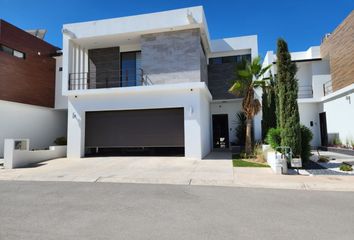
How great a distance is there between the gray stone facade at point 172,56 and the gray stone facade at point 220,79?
211 inches

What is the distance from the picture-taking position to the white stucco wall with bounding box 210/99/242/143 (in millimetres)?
18650

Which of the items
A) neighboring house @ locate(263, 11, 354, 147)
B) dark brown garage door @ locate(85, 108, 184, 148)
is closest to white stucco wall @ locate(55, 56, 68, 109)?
dark brown garage door @ locate(85, 108, 184, 148)

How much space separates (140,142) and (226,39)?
10291mm

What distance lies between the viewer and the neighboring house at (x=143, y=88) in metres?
12.6

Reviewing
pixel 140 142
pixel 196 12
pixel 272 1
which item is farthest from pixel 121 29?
pixel 272 1

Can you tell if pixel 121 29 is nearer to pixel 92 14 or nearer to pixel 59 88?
pixel 92 14

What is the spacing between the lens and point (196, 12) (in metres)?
12.6

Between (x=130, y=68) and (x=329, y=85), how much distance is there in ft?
46.1

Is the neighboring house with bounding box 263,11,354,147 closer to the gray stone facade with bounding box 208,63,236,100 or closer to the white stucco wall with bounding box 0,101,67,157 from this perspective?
the gray stone facade with bounding box 208,63,236,100

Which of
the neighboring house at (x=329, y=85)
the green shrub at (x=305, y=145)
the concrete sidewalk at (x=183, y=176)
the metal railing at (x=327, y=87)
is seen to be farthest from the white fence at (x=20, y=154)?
the metal railing at (x=327, y=87)

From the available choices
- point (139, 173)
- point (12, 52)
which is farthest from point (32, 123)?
point (139, 173)

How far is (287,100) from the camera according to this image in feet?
31.9

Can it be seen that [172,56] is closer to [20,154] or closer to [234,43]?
[234,43]

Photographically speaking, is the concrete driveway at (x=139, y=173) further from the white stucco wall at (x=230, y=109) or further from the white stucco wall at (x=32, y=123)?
the white stucco wall at (x=230, y=109)
